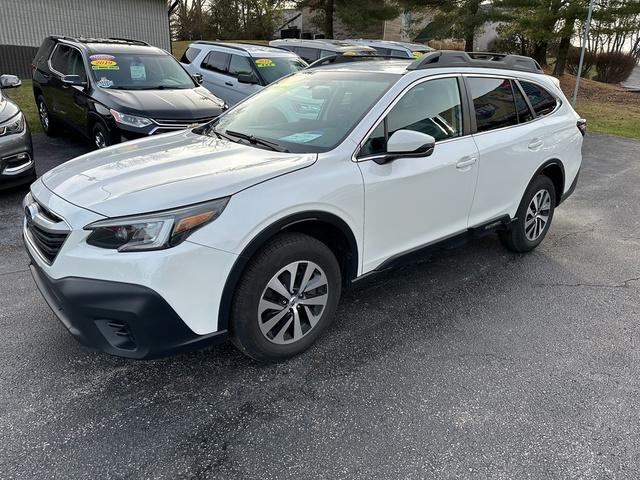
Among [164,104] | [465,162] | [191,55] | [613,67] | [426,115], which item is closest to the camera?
[426,115]

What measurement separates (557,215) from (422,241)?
329cm

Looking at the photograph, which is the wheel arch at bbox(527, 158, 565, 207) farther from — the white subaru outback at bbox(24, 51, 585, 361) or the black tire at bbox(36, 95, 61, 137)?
the black tire at bbox(36, 95, 61, 137)

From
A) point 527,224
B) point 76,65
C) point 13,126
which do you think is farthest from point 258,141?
point 76,65

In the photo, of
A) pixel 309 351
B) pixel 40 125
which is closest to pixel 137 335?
pixel 309 351

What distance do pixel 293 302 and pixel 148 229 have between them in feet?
3.02

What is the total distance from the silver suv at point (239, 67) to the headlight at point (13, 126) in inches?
175

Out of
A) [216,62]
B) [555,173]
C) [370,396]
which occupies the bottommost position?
[370,396]

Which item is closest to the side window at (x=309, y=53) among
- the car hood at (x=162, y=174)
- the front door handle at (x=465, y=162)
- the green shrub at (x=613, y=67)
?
the front door handle at (x=465, y=162)

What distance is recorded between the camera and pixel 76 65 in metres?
7.77

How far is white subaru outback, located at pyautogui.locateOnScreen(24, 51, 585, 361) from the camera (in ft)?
7.95

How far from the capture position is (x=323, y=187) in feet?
9.31

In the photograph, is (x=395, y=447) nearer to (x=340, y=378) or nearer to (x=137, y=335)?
(x=340, y=378)

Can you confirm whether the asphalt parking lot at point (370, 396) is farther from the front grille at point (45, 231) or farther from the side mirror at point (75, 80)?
the side mirror at point (75, 80)

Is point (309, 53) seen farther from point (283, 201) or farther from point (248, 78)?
point (283, 201)
